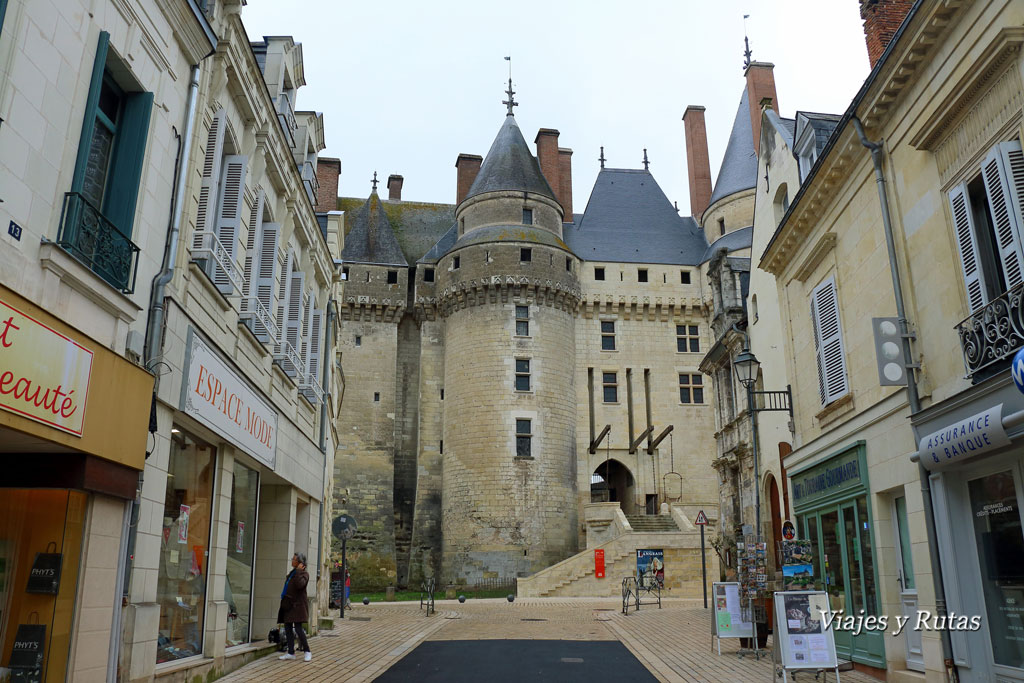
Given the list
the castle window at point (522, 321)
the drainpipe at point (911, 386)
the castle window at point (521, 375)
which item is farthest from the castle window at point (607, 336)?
the drainpipe at point (911, 386)

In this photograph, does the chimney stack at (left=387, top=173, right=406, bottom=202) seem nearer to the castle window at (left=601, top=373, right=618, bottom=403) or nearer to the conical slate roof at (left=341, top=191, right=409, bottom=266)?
the conical slate roof at (left=341, top=191, right=409, bottom=266)

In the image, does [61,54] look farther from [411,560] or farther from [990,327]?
[411,560]

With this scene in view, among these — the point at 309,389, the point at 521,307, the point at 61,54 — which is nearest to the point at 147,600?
the point at 61,54

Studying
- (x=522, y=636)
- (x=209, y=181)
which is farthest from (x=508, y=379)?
(x=209, y=181)

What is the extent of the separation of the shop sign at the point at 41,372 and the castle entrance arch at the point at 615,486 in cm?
3113

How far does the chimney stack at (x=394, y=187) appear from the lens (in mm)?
46156

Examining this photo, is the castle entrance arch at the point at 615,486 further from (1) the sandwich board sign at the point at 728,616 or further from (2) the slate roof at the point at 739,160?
(1) the sandwich board sign at the point at 728,616

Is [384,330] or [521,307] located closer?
[521,307]

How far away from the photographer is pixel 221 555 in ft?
29.1

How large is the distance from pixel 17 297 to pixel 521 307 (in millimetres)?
29960

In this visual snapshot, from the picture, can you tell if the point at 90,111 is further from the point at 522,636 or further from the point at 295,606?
the point at 522,636

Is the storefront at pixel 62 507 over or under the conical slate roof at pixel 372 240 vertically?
under

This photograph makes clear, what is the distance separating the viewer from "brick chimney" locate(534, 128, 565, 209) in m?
40.1

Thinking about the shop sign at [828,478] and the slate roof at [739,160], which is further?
the slate roof at [739,160]
